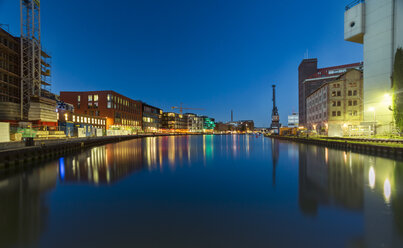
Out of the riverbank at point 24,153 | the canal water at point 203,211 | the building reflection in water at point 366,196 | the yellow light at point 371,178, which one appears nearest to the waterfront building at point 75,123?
the riverbank at point 24,153

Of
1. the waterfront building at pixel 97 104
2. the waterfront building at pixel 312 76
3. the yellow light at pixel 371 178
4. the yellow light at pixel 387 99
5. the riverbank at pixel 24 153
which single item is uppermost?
the waterfront building at pixel 312 76

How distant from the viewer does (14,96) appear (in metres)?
42.1

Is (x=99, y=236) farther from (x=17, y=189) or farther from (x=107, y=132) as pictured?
(x=107, y=132)

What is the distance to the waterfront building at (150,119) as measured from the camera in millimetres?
124625

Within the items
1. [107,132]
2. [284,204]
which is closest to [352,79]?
[284,204]

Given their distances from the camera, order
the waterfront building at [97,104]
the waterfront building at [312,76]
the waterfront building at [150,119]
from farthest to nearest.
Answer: the waterfront building at [150,119] → the waterfront building at [312,76] → the waterfront building at [97,104]

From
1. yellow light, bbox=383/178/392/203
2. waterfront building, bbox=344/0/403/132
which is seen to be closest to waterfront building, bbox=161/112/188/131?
waterfront building, bbox=344/0/403/132

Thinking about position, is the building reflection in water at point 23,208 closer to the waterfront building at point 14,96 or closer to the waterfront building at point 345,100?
the waterfront building at point 14,96

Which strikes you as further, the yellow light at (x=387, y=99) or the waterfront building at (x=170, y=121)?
the waterfront building at (x=170, y=121)

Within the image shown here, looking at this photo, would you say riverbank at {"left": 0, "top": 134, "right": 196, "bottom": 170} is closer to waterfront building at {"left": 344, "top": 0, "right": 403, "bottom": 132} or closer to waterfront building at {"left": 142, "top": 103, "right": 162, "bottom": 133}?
waterfront building at {"left": 344, "top": 0, "right": 403, "bottom": 132}

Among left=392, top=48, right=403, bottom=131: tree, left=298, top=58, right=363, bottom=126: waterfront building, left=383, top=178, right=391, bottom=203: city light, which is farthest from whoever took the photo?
left=298, top=58, right=363, bottom=126: waterfront building

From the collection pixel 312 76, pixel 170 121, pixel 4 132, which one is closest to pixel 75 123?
pixel 4 132

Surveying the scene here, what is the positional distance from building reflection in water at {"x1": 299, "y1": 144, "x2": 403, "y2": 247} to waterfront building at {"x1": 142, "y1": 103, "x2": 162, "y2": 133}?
11868cm

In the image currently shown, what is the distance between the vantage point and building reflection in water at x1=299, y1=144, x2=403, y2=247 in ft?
19.2
